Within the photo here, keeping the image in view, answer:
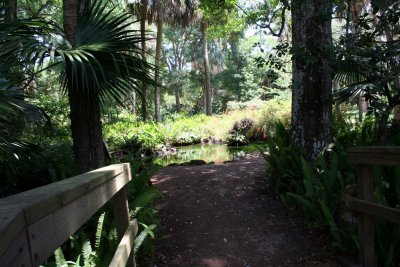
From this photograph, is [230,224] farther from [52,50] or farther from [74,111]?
[52,50]

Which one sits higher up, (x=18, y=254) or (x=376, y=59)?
(x=376, y=59)

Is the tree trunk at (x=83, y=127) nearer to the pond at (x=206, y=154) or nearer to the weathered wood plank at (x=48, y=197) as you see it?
the weathered wood plank at (x=48, y=197)

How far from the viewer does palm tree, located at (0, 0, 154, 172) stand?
13.1 feet

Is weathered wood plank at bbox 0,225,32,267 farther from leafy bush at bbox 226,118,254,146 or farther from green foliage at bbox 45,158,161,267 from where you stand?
leafy bush at bbox 226,118,254,146

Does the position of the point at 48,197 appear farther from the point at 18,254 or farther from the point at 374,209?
the point at 374,209

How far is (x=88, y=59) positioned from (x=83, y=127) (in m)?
1.21

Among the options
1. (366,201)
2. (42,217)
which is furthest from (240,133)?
(42,217)

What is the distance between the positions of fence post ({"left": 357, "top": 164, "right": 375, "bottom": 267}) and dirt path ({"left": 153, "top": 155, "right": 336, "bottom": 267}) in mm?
799

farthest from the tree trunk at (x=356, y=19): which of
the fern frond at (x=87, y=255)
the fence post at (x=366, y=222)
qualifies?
the fern frond at (x=87, y=255)

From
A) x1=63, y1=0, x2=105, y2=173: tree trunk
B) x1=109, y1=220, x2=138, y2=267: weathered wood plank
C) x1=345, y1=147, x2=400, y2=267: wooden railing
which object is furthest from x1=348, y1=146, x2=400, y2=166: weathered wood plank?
x1=63, y1=0, x2=105, y2=173: tree trunk

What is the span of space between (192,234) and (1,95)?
9.69 feet

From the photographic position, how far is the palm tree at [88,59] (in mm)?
3979

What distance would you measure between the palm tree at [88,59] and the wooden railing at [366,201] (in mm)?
2518

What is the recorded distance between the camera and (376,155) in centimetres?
329
